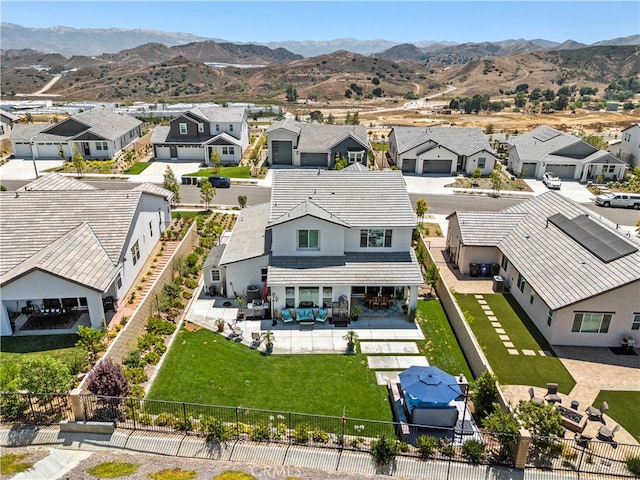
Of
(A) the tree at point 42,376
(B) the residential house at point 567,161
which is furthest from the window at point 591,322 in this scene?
(B) the residential house at point 567,161

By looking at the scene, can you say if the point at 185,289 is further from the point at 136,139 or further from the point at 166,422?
the point at 136,139

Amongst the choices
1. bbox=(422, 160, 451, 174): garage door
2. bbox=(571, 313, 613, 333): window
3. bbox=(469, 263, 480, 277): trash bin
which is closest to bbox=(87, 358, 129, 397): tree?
bbox=(571, 313, 613, 333): window

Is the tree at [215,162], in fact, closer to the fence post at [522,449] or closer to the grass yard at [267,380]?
the grass yard at [267,380]

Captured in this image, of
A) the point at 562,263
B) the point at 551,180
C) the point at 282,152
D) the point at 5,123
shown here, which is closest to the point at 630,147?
the point at 551,180

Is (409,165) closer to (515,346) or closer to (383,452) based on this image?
(515,346)

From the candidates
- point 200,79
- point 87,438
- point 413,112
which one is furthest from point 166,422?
point 200,79

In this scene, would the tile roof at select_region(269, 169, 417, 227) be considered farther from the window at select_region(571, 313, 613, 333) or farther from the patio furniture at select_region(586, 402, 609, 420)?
the patio furniture at select_region(586, 402, 609, 420)
